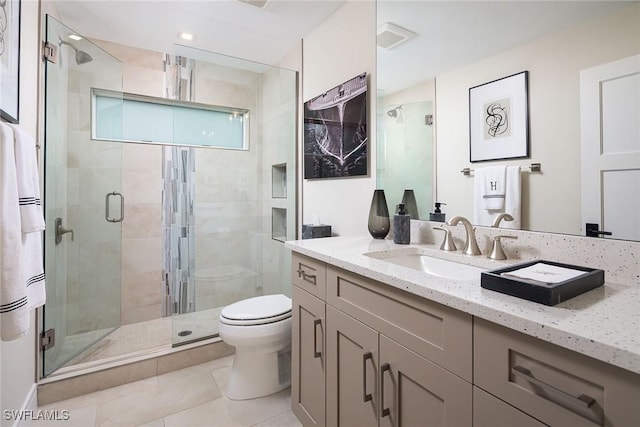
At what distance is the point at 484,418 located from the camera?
28.3 inches

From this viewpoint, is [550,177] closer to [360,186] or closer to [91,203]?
[360,186]

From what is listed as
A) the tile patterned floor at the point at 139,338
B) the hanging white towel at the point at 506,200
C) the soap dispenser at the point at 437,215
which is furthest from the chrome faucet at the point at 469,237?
the tile patterned floor at the point at 139,338

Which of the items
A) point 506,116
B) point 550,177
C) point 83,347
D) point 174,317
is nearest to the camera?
point 550,177

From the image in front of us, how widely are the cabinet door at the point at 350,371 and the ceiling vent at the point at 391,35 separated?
1415 millimetres

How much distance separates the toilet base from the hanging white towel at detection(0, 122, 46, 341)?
1.03m

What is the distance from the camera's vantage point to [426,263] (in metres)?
1.38

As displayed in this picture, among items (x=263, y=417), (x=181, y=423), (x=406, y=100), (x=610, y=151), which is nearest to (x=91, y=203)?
(x=181, y=423)

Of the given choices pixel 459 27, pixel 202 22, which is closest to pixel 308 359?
pixel 459 27

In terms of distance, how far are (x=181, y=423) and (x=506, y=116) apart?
2118 mm

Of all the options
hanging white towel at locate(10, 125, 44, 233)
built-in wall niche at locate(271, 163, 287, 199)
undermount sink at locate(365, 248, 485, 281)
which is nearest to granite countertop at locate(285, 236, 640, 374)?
undermount sink at locate(365, 248, 485, 281)

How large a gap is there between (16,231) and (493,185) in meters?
1.83

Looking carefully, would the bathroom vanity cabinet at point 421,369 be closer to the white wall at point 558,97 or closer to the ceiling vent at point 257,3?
the white wall at point 558,97

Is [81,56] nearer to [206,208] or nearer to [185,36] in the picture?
[185,36]

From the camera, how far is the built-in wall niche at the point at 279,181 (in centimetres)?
268
